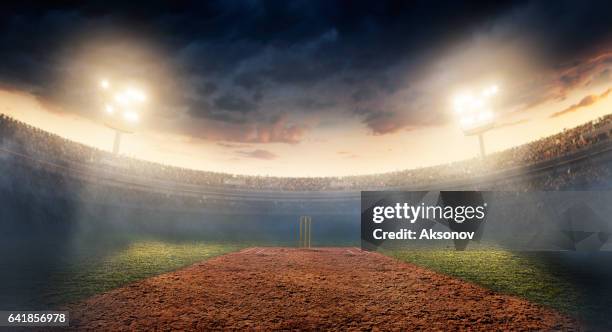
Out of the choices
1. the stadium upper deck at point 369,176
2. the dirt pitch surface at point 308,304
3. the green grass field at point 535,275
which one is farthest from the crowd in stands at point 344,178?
the dirt pitch surface at point 308,304

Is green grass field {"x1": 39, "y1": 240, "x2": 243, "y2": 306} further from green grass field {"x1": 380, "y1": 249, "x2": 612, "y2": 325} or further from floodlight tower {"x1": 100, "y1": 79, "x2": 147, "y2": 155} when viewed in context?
floodlight tower {"x1": 100, "y1": 79, "x2": 147, "y2": 155}

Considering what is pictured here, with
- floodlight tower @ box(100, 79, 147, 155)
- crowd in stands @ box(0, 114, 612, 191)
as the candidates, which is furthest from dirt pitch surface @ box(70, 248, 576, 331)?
floodlight tower @ box(100, 79, 147, 155)

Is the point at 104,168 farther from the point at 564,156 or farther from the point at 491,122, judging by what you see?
the point at 491,122

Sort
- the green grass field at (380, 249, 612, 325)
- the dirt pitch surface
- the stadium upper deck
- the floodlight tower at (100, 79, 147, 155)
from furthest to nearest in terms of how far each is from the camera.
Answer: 1. the floodlight tower at (100, 79, 147, 155)
2. the stadium upper deck
3. the green grass field at (380, 249, 612, 325)
4. the dirt pitch surface

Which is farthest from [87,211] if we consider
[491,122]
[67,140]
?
[491,122]

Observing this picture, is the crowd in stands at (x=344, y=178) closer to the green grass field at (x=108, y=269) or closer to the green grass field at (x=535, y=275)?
the green grass field at (x=535, y=275)

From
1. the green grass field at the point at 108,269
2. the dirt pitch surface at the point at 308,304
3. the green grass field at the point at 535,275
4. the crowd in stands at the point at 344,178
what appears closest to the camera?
the dirt pitch surface at the point at 308,304
